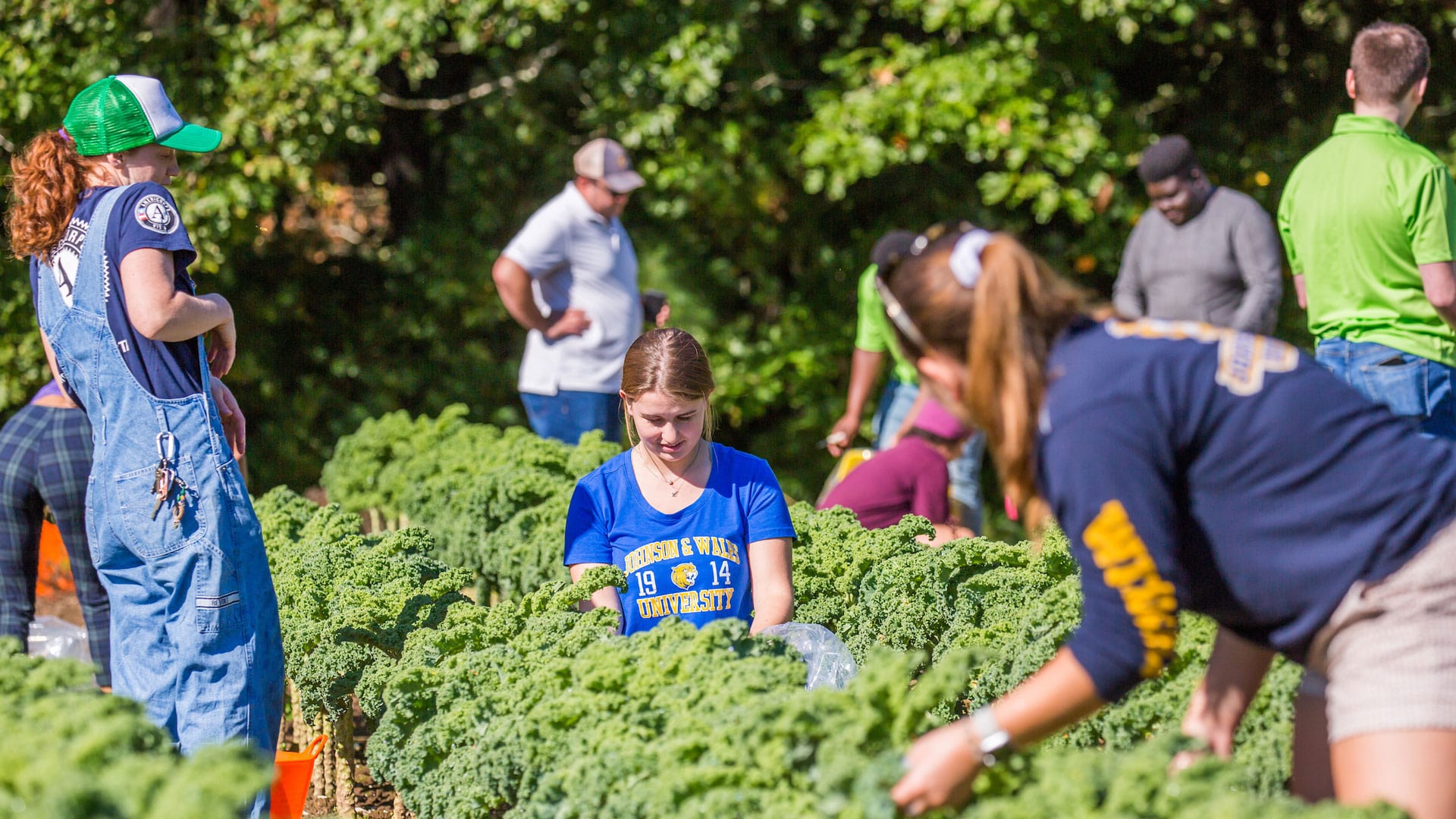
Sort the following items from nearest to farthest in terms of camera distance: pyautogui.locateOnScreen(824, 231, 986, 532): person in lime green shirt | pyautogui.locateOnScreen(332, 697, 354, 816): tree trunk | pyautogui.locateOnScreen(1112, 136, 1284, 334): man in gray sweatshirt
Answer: pyautogui.locateOnScreen(332, 697, 354, 816): tree trunk → pyautogui.locateOnScreen(1112, 136, 1284, 334): man in gray sweatshirt → pyautogui.locateOnScreen(824, 231, 986, 532): person in lime green shirt

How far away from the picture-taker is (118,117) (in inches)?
136

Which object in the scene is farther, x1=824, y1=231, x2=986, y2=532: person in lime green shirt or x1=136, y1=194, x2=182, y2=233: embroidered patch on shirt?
x1=824, y1=231, x2=986, y2=532: person in lime green shirt

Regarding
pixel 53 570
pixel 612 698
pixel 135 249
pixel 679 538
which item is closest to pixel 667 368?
pixel 679 538

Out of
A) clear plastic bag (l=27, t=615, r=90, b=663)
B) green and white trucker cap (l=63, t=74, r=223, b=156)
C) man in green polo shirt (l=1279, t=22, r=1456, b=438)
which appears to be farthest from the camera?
clear plastic bag (l=27, t=615, r=90, b=663)

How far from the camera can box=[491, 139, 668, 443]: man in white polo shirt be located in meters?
6.63

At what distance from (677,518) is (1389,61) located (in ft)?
9.06

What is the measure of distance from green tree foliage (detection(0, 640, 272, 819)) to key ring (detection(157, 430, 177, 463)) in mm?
889

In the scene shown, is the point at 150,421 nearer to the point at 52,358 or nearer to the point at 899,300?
the point at 52,358

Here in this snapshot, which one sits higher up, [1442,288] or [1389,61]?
[1389,61]

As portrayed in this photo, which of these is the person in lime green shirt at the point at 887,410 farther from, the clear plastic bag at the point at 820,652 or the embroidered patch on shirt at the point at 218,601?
the embroidered patch on shirt at the point at 218,601

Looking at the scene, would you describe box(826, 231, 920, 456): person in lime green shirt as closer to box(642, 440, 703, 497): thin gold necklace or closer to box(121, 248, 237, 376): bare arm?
box(642, 440, 703, 497): thin gold necklace

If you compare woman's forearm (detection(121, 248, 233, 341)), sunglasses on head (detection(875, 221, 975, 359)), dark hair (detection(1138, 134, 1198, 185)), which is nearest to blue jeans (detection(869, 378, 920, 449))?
dark hair (detection(1138, 134, 1198, 185))

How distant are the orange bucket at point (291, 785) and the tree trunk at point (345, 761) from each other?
0.41 meters

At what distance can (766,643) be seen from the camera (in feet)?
10.3
